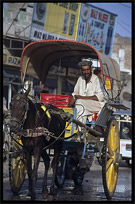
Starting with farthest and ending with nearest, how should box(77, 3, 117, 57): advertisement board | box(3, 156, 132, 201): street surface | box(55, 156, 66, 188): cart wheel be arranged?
box(77, 3, 117, 57): advertisement board
box(55, 156, 66, 188): cart wheel
box(3, 156, 132, 201): street surface

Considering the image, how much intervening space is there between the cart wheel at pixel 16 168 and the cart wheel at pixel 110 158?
1.62 meters

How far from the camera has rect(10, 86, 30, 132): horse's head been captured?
6113 millimetres

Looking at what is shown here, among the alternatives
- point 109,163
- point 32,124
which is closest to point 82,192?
point 109,163

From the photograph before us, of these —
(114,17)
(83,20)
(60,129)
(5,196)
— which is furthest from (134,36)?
(114,17)

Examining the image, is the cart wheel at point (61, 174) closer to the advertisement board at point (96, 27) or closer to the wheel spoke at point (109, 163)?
the wheel spoke at point (109, 163)

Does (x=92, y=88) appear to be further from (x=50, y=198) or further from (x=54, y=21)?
(x=54, y=21)

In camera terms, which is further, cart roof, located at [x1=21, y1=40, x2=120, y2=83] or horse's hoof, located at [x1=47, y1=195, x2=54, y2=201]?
cart roof, located at [x1=21, y1=40, x2=120, y2=83]

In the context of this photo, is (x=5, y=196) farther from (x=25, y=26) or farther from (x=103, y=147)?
(x=25, y=26)

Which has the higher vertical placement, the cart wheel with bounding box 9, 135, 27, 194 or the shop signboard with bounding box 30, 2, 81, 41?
the shop signboard with bounding box 30, 2, 81, 41

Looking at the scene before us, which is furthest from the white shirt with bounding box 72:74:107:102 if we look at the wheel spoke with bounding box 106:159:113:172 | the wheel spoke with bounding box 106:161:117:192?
the wheel spoke with bounding box 106:161:117:192

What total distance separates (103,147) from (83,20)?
57.8ft

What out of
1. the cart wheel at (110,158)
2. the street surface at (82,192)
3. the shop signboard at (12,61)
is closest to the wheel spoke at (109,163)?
the cart wheel at (110,158)

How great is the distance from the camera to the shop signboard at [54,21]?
2138 cm

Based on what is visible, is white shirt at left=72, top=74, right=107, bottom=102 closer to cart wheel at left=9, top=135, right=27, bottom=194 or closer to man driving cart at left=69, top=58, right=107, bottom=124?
man driving cart at left=69, top=58, right=107, bottom=124
